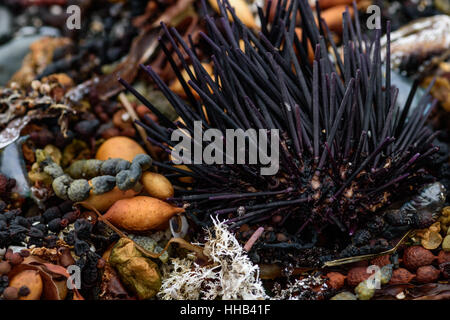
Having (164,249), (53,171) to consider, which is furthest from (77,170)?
(164,249)

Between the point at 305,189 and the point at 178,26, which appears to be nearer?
the point at 305,189

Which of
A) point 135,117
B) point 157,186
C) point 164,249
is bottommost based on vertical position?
point 164,249

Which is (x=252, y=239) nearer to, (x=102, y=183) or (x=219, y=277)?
(x=219, y=277)

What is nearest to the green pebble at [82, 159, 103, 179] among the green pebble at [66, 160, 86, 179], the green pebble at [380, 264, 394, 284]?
the green pebble at [66, 160, 86, 179]

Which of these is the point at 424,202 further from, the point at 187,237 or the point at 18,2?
the point at 18,2

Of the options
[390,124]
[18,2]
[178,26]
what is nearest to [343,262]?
[390,124]

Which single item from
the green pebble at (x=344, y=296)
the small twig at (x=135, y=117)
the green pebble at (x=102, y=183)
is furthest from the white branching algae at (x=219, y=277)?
the small twig at (x=135, y=117)
